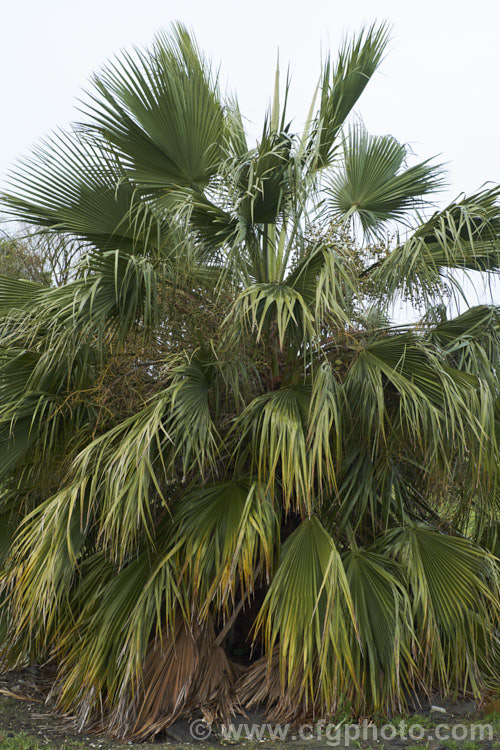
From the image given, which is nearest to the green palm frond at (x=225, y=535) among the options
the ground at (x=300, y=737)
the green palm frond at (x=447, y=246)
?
the ground at (x=300, y=737)

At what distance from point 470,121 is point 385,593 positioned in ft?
20.6

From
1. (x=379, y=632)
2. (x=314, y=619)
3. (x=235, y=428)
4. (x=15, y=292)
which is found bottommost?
(x=379, y=632)

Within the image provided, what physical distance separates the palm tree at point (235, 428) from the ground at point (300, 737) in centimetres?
12

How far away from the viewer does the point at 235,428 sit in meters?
4.34

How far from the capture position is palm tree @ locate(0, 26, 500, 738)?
3.88m

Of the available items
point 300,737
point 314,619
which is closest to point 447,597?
point 314,619

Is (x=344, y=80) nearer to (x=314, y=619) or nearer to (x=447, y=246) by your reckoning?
(x=447, y=246)

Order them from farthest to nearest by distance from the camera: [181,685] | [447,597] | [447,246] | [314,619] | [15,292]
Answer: [15,292] → [447,246] → [181,685] → [447,597] → [314,619]

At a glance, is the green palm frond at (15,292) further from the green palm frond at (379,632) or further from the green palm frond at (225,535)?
the green palm frond at (379,632)

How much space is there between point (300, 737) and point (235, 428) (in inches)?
74.6

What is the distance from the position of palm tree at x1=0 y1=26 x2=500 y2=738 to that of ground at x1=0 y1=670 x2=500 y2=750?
0.12 metres

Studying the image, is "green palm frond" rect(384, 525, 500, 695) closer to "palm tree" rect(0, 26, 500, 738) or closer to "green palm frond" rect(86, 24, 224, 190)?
"palm tree" rect(0, 26, 500, 738)

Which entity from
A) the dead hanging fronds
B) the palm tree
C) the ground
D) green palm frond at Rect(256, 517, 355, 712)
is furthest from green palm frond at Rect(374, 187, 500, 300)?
the ground

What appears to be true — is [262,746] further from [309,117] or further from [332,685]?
[309,117]
